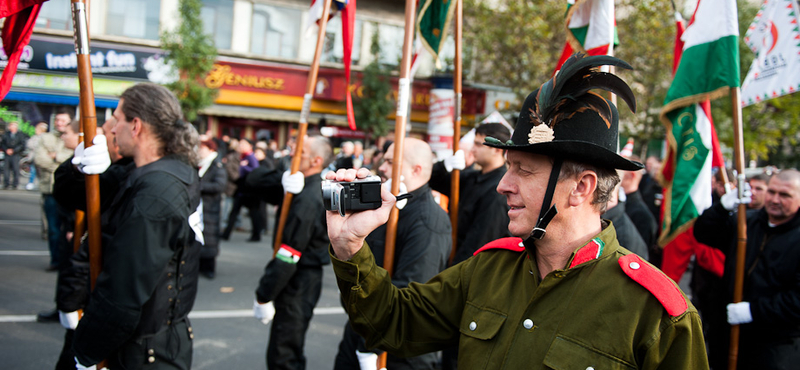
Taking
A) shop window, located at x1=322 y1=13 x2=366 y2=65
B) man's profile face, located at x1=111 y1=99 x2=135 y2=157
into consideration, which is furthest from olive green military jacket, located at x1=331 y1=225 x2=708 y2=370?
shop window, located at x1=322 y1=13 x2=366 y2=65

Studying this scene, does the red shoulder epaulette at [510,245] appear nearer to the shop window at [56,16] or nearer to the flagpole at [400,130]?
the flagpole at [400,130]

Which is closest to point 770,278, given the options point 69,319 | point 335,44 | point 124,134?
point 124,134

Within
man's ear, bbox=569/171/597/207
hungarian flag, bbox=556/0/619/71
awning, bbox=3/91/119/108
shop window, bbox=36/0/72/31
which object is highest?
shop window, bbox=36/0/72/31

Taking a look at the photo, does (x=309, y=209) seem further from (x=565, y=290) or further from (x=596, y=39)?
(x=565, y=290)

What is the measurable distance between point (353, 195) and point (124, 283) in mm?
1319

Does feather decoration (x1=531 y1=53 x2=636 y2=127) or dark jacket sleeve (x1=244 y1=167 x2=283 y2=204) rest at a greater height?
feather decoration (x1=531 y1=53 x2=636 y2=127)

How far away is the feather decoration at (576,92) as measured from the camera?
5.88 ft

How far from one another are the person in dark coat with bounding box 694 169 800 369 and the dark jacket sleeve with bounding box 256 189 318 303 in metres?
2.98

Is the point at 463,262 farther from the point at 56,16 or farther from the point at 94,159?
the point at 56,16

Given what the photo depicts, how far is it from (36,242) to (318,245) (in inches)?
274

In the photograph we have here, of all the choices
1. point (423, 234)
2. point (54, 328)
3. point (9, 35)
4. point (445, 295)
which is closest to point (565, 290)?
point (445, 295)

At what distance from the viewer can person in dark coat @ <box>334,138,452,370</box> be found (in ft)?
10.3

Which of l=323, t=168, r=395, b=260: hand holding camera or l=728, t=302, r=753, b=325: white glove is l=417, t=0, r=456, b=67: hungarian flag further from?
l=728, t=302, r=753, b=325: white glove

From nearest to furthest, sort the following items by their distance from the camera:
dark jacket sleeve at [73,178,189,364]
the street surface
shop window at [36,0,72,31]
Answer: dark jacket sleeve at [73,178,189,364] < the street surface < shop window at [36,0,72,31]
